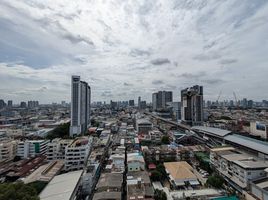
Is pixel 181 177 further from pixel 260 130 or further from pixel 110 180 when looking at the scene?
pixel 260 130

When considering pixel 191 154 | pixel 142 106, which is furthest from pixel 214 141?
pixel 142 106

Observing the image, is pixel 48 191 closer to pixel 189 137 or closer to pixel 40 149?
pixel 40 149

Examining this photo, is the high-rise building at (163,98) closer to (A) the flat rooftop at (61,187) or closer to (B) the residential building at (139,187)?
(B) the residential building at (139,187)

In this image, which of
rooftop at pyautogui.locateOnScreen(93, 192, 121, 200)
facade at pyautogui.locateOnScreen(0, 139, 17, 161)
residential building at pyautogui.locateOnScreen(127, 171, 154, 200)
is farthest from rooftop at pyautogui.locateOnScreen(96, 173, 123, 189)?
facade at pyautogui.locateOnScreen(0, 139, 17, 161)

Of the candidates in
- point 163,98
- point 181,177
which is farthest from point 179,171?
point 163,98

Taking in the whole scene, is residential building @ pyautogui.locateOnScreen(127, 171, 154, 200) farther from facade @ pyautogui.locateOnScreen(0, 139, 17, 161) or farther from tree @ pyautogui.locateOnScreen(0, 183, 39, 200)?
facade @ pyautogui.locateOnScreen(0, 139, 17, 161)

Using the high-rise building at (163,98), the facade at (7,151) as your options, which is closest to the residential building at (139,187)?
the facade at (7,151)
